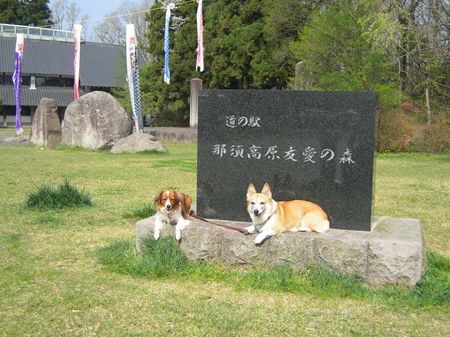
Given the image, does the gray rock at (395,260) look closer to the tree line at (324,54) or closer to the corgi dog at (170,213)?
the corgi dog at (170,213)

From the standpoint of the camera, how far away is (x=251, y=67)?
33062mm

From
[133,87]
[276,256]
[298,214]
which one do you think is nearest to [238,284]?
[276,256]

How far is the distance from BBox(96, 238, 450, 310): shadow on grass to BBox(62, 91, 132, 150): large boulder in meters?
14.8

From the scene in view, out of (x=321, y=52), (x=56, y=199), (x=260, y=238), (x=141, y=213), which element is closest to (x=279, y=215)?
(x=260, y=238)

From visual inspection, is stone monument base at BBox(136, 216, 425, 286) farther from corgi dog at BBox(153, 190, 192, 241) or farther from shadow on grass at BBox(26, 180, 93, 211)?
shadow on grass at BBox(26, 180, 93, 211)

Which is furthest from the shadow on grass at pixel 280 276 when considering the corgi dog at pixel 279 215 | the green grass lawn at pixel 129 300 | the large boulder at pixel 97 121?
the large boulder at pixel 97 121

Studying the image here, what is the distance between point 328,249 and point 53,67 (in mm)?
44675

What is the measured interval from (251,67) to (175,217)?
2853cm

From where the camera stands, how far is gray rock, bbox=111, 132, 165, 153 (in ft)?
61.6

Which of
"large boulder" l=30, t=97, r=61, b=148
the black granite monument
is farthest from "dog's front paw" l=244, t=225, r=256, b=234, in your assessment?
"large boulder" l=30, t=97, r=61, b=148

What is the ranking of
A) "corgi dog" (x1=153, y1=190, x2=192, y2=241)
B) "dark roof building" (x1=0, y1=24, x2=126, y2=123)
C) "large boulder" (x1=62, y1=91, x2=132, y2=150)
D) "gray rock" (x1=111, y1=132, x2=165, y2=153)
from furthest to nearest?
"dark roof building" (x1=0, y1=24, x2=126, y2=123)
"large boulder" (x1=62, y1=91, x2=132, y2=150)
"gray rock" (x1=111, y1=132, x2=165, y2=153)
"corgi dog" (x1=153, y1=190, x2=192, y2=241)

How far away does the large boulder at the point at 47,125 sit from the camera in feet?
67.9

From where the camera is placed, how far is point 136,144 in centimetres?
1884

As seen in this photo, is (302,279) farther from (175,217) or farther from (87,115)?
(87,115)
